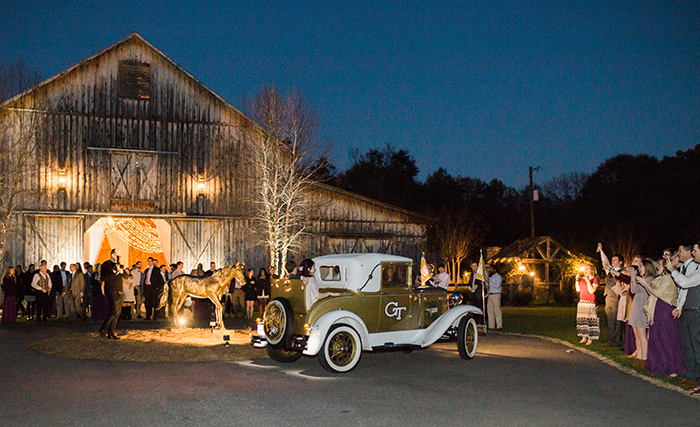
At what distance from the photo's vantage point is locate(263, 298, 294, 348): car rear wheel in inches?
428

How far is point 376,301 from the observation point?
11.3 m

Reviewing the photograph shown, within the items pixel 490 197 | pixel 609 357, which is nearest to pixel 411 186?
pixel 490 197

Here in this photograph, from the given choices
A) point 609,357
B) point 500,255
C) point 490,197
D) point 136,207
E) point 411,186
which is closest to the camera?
point 609,357

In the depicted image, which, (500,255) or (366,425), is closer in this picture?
(366,425)

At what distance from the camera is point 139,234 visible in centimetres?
3089

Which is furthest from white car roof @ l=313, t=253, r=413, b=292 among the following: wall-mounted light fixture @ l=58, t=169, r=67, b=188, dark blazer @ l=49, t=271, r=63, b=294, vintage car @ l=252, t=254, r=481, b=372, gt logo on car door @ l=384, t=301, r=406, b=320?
wall-mounted light fixture @ l=58, t=169, r=67, b=188

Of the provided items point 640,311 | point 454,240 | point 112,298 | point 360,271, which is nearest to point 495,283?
point 640,311

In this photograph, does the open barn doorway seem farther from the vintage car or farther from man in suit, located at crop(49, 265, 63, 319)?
the vintage car

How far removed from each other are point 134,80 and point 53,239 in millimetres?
7388

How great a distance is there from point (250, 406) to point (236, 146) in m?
21.1

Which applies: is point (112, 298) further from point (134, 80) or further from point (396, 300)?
point (134, 80)

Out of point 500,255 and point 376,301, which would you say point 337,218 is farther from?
point 376,301

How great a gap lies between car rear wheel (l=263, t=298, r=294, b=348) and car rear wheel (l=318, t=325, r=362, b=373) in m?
0.77

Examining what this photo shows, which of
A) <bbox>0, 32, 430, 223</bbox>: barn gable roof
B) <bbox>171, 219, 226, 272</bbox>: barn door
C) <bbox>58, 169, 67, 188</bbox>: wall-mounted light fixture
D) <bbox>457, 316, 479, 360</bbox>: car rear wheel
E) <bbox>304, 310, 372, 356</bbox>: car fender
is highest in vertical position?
<bbox>0, 32, 430, 223</bbox>: barn gable roof
